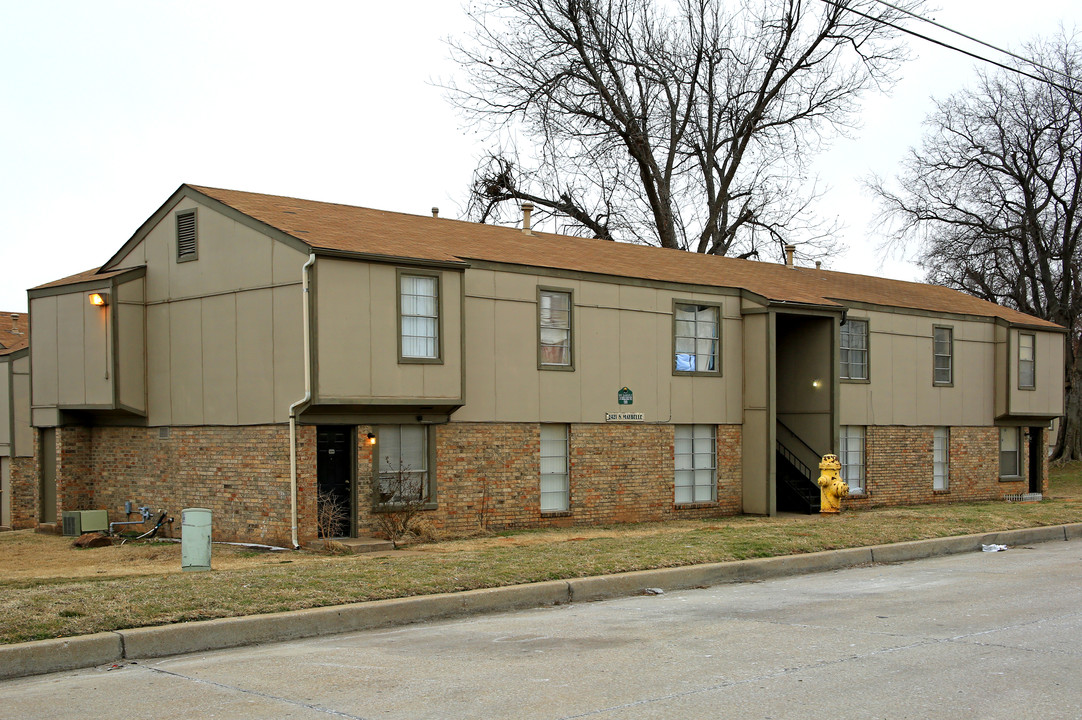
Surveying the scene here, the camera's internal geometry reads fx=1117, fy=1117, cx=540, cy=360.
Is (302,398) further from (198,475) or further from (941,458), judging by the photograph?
(941,458)

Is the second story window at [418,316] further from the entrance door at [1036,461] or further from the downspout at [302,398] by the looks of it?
the entrance door at [1036,461]

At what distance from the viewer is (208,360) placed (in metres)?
19.4

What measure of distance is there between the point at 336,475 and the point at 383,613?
25.4 ft

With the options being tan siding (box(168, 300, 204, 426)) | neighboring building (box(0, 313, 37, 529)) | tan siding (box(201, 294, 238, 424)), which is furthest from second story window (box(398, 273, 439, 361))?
neighboring building (box(0, 313, 37, 529))

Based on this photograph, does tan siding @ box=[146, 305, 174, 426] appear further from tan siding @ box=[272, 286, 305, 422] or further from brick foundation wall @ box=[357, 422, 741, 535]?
brick foundation wall @ box=[357, 422, 741, 535]

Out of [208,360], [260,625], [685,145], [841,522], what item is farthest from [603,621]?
[685,145]

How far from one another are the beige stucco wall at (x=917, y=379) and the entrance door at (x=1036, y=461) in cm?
290

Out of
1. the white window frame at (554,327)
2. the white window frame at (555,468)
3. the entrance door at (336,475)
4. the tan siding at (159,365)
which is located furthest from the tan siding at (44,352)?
the white window frame at (555,468)

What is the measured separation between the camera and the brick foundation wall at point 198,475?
1769cm

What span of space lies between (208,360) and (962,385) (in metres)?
19.2

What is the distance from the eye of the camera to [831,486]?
2364 centimetres

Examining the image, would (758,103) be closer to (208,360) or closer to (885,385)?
(885,385)

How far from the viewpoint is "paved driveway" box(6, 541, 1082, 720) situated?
7223 mm

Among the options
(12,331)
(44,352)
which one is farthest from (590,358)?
(12,331)
